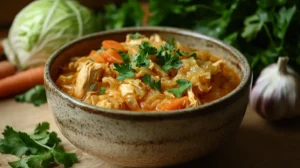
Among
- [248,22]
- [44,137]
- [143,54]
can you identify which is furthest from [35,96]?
[248,22]

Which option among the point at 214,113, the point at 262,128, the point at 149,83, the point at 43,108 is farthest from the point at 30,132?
the point at 262,128

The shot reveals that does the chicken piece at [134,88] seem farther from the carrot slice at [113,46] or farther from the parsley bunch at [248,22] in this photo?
the parsley bunch at [248,22]

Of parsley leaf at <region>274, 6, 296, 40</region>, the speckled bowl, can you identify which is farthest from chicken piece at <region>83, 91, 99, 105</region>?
parsley leaf at <region>274, 6, 296, 40</region>

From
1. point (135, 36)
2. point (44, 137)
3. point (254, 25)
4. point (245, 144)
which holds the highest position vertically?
point (135, 36)

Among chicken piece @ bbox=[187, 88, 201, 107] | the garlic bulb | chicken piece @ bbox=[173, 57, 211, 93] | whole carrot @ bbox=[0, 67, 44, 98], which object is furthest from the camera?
whole carrot @ bbox=[0, 67, 44, 98]

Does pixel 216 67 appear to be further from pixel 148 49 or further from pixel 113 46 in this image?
pixel 113 46

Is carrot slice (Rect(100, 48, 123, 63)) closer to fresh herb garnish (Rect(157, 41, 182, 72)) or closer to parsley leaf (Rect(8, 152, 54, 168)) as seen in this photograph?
fresh herb garnish (Rect(157, 41, 182, 72))

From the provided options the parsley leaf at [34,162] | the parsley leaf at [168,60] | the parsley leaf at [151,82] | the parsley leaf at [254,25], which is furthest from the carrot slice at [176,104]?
the parsley leaf at [254,25]

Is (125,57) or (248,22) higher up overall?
(125,57)
